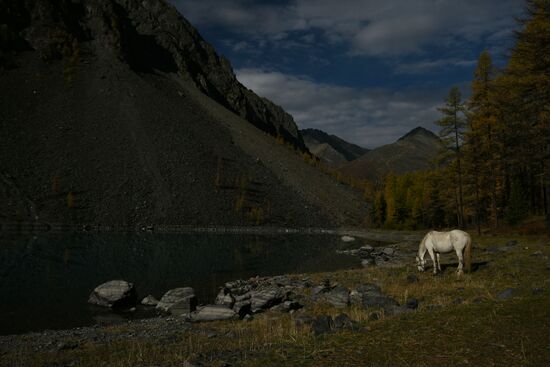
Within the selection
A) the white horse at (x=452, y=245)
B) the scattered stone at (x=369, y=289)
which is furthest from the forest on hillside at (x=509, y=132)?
the scattered stone at (x=369, y=289)

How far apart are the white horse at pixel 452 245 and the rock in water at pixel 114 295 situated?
1838cm

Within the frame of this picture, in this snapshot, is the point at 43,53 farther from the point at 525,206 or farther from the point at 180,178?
the point at 525,206

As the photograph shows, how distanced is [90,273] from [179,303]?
57.5 ft

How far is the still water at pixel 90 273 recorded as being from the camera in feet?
74.5

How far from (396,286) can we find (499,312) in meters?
10.4

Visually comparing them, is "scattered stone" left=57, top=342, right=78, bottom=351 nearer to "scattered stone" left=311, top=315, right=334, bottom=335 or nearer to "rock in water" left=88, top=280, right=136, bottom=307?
"scattered stone" left=311, top=315, right=334, bottom=335

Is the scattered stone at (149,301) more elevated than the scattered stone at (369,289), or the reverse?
the scattered stone at (369,289)

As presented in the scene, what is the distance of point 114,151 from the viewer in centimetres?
13638

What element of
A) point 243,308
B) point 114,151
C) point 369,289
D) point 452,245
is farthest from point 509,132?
point 114,151

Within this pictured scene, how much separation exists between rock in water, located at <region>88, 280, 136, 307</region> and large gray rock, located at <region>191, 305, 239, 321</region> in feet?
22.9

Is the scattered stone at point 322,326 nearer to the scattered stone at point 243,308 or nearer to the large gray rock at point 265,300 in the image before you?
the scattered stone at point 243,308

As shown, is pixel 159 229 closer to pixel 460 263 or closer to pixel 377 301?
pixel 460 263

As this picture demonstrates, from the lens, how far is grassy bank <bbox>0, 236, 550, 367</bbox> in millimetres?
8664

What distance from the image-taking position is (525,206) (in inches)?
2020
